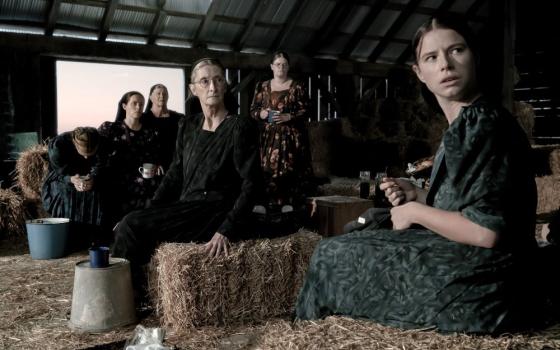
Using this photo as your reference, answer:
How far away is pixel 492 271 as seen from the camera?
5.15 ft

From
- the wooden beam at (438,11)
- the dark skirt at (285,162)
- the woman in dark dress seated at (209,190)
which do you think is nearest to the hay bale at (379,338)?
the woman in dark dress seated at (209,190)

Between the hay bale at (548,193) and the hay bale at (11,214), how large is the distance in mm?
6176

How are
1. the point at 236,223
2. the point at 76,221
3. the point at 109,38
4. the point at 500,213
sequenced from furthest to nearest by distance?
the point at 109,38 < the point at 76,221 < the point at 236,223 < the point at 500,213

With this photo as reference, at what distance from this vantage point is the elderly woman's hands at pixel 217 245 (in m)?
3.18

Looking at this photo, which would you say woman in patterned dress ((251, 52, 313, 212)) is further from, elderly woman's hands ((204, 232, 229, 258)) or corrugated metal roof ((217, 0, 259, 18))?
elderly woman's hands ((204, 232, 229, 258))

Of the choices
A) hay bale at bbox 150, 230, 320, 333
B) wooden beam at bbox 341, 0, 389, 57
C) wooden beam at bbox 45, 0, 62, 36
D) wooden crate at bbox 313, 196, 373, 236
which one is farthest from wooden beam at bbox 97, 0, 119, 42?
hay bale at bbox 150, 230, 320, 333

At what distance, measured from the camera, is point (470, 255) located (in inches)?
61.9

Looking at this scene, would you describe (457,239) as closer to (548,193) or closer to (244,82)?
(548,193)

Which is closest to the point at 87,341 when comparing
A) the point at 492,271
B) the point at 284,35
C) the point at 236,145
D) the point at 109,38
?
the point at 236,145

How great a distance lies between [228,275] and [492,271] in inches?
76.2

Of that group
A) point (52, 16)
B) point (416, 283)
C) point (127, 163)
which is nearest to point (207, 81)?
point (416, 283)

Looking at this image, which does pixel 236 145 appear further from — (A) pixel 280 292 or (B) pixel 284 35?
(B) pixel 284 35

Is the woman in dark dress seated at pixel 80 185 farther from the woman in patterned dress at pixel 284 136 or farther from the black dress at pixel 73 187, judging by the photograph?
the woman in patterned dress at pixel 284 136

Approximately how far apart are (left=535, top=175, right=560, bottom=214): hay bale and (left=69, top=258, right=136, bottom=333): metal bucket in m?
5.84
